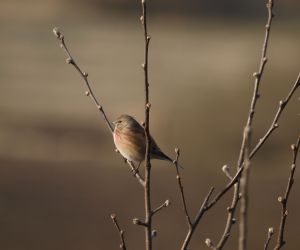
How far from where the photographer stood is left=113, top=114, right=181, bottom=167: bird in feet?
19.2

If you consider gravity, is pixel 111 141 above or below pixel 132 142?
below

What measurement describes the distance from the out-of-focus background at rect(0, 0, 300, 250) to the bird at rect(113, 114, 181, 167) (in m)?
10.5

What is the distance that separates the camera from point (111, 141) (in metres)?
22.8

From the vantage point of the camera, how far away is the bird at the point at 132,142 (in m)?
5.84

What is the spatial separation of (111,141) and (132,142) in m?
16.9

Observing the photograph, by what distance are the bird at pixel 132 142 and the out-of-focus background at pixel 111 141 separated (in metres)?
10.5

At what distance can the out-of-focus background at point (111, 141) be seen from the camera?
18000mm

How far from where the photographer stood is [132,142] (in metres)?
5.92

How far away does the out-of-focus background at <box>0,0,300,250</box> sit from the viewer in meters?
18.0

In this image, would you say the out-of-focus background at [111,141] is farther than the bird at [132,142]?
Yes

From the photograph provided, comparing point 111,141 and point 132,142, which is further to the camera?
point 111,141

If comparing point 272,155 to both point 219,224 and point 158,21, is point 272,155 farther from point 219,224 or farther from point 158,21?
point 158,21

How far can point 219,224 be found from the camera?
59.1 ft

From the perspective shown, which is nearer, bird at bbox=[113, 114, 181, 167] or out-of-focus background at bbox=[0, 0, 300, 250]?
bird at bbox=[113, 114, 181, 167]
